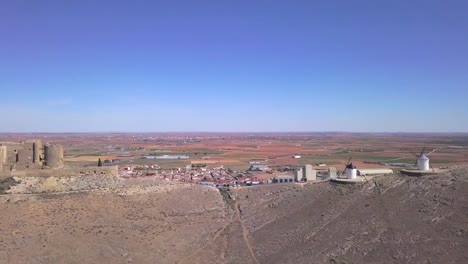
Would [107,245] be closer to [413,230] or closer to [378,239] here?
[378,239]

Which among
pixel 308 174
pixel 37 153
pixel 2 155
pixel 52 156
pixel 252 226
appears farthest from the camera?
pixel 308 174

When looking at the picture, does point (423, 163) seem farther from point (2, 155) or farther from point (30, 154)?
point (2, 155)

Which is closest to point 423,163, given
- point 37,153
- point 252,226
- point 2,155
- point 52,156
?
point 252,226

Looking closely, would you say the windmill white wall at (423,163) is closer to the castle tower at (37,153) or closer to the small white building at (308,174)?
the small white building at (308,174)

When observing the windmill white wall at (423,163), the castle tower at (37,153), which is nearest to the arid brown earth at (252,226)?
the windmill white wall at (423,163)

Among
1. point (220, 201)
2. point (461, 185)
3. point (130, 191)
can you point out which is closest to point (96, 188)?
point (130, 191)

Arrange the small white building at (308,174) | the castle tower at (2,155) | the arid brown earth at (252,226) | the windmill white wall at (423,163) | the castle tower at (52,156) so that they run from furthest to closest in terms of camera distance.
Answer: the small white building at (308,174) → the castle tower at (52,156) → the castle tower at (2,155) → the windmill white wall at (423,163) → the arid brown earth at (252,226)

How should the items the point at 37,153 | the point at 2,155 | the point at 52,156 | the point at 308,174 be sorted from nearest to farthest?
1. the point at 2,155
2. the point at 52,156
3. the point at 37,153
4. the point at 308,174

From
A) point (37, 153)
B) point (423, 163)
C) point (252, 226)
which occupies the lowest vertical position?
point (252, 226)

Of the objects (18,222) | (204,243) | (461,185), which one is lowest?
(204,243)
